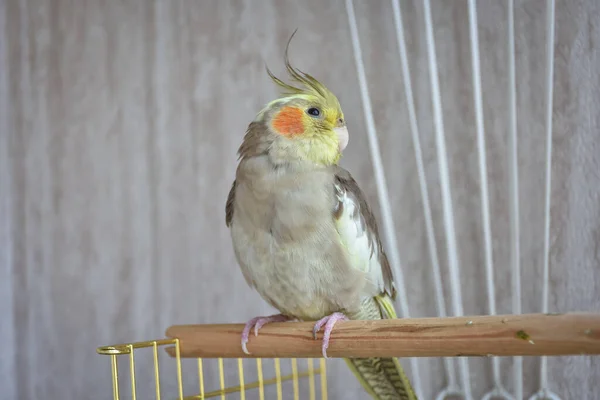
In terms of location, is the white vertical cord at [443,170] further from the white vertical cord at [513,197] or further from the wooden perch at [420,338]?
the wooden perch at [420,338]

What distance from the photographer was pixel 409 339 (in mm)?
1163

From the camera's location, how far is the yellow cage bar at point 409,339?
1.02m

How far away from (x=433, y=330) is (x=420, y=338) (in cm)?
3

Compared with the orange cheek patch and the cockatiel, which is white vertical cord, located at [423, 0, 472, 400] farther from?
the orange cheek patch

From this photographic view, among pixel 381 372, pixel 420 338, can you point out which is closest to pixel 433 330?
pixel 420 338

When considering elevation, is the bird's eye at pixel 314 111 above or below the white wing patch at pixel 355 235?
above

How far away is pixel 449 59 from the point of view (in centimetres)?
197

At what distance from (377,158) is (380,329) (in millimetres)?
777

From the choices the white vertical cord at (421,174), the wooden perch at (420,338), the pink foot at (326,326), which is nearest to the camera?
the wooden perch at (420,338)

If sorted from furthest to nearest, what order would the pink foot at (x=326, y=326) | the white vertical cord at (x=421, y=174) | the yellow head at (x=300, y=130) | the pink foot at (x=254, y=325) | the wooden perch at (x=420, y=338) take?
1. the white vertical cord at (x=421, y=174)
2. the yellow head at (x=300, y=130)
3. the pink foot at (x=254, y=325)
4. the pink foot at (x=326, y=326)
5. the wooden perch at (x=420, y=338)

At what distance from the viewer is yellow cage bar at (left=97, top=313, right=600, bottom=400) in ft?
3.34

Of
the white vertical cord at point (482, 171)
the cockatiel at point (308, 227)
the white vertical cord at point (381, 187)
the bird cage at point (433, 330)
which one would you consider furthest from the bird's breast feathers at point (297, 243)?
the white vertical cord at point (482, 171)

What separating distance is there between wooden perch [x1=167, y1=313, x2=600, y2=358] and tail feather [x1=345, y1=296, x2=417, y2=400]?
26 centimetres

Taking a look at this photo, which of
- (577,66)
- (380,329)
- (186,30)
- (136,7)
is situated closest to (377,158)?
(577,66)
